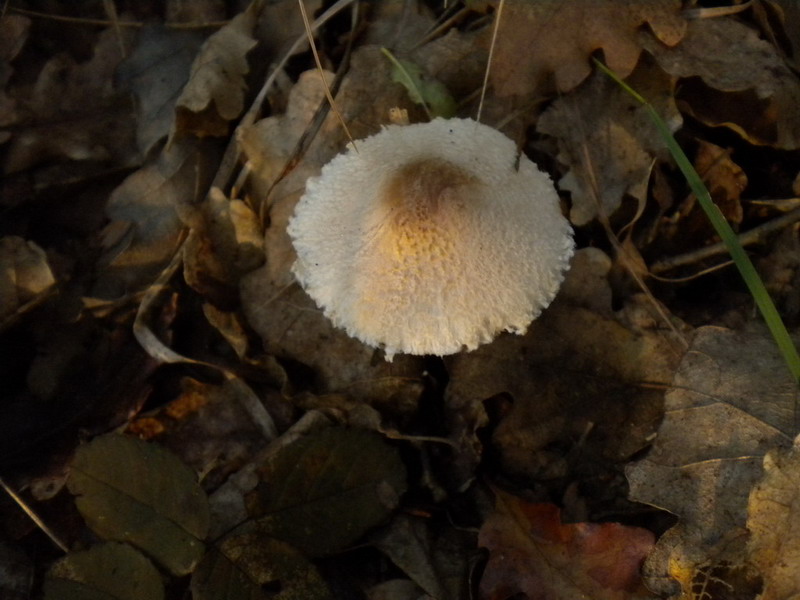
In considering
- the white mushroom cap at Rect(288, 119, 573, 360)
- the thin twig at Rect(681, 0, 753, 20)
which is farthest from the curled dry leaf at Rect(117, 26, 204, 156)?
the thin twig at Rect(681, 0, 753, 20)

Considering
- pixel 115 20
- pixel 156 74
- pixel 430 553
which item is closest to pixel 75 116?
pixel 156 74

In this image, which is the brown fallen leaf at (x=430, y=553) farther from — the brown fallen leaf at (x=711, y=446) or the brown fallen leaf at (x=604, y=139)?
the brown fallen leaf at (x=604, y=139)

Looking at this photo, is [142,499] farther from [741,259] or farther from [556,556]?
[741,259]

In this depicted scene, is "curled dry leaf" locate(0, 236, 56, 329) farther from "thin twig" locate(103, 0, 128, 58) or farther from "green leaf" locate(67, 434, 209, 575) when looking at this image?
"thin twig" locate(103, 0, 128, 58)

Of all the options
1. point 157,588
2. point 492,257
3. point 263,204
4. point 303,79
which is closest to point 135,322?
point 263,204

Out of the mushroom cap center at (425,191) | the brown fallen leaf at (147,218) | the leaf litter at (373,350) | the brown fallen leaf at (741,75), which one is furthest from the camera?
the brown fallen leaf at (147,218)

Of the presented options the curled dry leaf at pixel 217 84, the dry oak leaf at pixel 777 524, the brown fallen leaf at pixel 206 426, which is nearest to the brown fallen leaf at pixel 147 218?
the curled dry leaf at pixel 217 84

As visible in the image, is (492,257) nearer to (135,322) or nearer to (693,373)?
(693,373)
